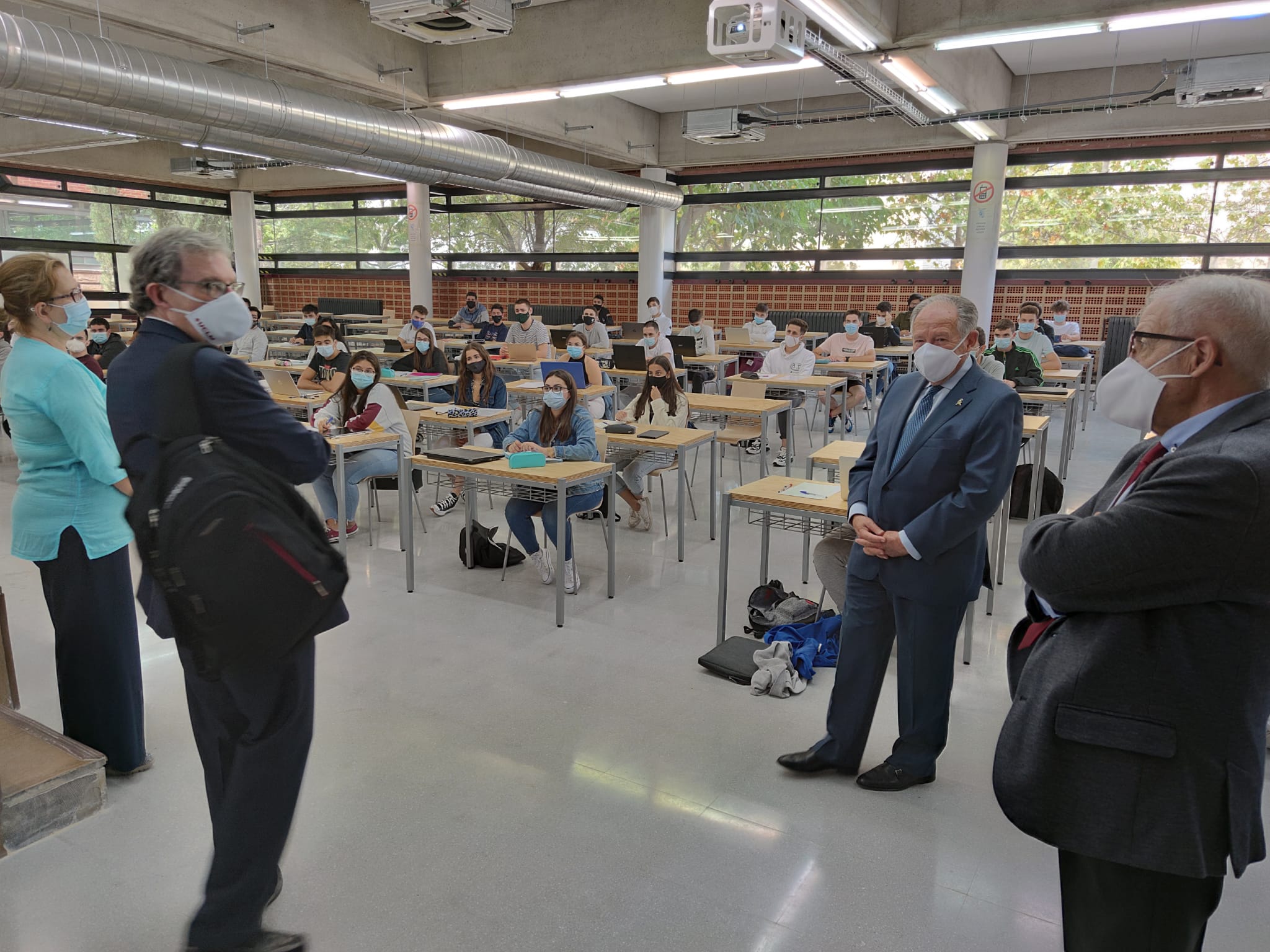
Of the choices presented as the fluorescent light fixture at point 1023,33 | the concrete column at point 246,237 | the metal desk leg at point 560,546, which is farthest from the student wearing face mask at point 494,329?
the metal desk leg at point 560,546

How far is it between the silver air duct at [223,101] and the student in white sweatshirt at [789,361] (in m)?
4.53

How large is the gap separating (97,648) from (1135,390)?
3025 mm

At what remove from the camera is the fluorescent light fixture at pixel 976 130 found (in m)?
11.5

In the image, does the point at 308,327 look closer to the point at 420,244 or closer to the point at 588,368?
the point at 420,244

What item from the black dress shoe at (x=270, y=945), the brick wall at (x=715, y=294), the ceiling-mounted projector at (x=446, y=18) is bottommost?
the black dress shoe at (x=270, y=945)

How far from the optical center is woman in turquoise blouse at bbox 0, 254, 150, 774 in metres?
2.58

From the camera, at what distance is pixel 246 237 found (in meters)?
A: 20.2

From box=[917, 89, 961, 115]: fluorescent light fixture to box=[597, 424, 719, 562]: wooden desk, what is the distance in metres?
6.11

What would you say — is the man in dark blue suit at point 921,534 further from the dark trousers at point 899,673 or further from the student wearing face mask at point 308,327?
the student wearing face mask at point 308,327

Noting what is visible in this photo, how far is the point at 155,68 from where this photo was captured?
7086 millimetres

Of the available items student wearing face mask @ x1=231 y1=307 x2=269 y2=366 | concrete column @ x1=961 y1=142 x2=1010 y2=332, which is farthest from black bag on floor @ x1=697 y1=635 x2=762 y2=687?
concrete column @ x1=961 y1=142 x2=1010 y2=332

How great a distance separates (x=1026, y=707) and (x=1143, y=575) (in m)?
0.34

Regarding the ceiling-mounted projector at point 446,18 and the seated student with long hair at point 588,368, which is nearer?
the ceiling-mounted projector at point 446,18

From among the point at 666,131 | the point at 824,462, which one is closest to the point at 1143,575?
Answer: the point at 824,462
